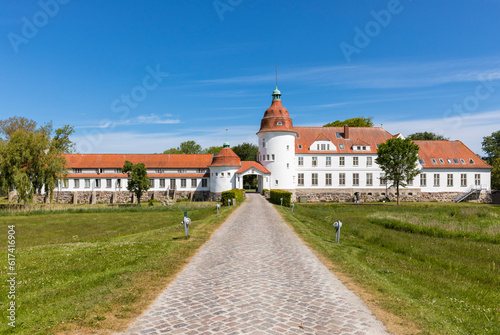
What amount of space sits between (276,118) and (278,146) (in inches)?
156

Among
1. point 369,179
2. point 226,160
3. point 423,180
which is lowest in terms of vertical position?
point 423,180

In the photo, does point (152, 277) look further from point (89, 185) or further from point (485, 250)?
point (89, 185)

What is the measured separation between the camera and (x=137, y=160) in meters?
52.8

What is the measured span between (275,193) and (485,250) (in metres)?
24.1

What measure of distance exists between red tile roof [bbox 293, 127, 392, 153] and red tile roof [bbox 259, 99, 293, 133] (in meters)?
4.71

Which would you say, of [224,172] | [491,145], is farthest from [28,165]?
[491,145]

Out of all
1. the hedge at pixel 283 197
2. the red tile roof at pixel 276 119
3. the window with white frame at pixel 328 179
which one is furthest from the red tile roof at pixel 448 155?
the hedge at pixel 283 197

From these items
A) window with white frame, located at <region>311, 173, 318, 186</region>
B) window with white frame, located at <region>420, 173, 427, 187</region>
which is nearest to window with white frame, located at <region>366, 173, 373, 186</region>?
window with white frame, located at <region>420, 173, 427, 187</region>

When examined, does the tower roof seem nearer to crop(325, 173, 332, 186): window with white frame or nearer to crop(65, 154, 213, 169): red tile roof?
crop(325, 173, 332, 186): window with white frame

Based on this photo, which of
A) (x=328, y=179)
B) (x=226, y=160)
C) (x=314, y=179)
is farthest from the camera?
(x=328, y=179)

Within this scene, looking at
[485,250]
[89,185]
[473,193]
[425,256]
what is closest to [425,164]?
[473,193]

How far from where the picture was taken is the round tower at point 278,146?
4847 centimetres

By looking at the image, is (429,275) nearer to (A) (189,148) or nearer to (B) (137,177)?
(B) (137,177)

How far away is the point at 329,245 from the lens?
14125 millimetres
